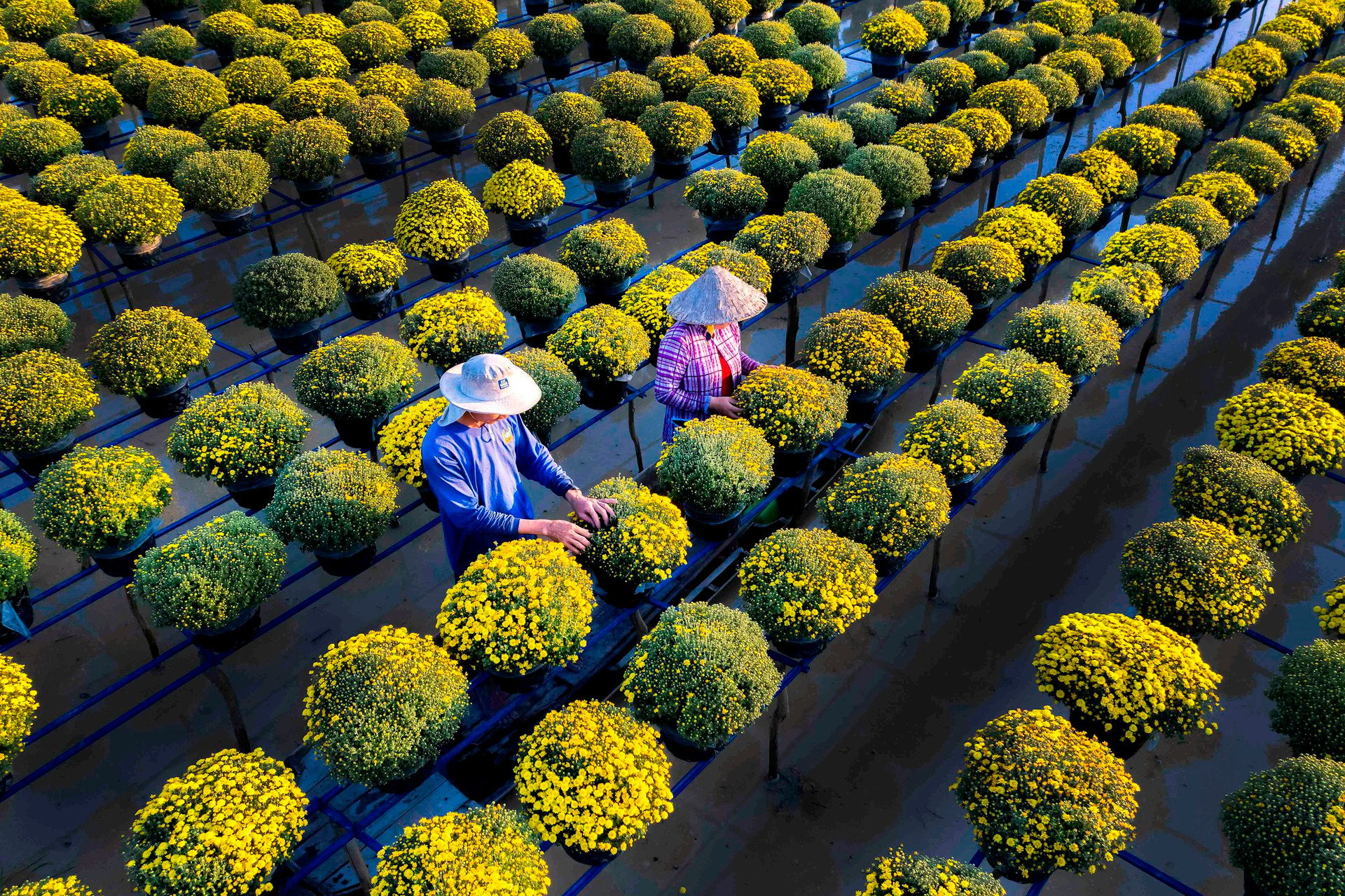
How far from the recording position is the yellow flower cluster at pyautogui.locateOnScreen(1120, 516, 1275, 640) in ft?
14.2

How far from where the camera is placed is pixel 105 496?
4719 mm

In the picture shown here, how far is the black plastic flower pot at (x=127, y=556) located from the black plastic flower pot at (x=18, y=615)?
1.21 feet

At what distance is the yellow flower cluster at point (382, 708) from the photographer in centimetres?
348

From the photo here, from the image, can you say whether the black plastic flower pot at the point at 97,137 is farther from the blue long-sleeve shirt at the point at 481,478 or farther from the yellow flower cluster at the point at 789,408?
the yellow flower cluster at the point at 789,408

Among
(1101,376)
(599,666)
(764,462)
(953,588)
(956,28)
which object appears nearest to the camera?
(599,666)

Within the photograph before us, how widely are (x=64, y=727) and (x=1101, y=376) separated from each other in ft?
27.9

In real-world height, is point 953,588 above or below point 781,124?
below

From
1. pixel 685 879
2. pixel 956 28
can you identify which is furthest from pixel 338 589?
pixel 956 28

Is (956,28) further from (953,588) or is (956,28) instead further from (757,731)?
(757,731)

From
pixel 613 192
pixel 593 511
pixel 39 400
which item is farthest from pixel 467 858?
pixel 613 192

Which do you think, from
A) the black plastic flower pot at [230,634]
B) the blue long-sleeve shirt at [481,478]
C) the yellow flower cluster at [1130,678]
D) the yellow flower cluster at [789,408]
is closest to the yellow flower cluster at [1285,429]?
the yellow flower cluster at [1130,678]

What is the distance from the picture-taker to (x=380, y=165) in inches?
330

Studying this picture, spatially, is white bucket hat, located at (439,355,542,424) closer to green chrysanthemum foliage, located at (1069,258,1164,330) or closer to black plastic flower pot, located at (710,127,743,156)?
green chrysanthemum foliage, located at (1069,258,1164,330)

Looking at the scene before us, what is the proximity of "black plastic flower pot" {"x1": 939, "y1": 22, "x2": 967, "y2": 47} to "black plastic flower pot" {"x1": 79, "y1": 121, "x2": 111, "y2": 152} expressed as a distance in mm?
9644
